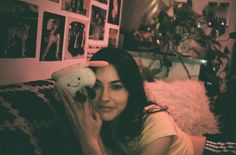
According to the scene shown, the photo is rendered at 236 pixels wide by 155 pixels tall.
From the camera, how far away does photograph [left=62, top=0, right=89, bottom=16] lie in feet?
4.02

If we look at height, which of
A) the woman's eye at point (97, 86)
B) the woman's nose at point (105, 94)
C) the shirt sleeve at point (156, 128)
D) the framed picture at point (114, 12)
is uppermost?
the framed picture at point (114, 12)

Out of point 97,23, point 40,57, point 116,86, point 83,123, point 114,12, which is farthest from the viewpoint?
point 114,12

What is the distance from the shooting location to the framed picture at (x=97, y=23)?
1532 millimetres

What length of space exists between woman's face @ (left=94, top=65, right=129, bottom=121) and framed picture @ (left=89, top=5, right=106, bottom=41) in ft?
1.98

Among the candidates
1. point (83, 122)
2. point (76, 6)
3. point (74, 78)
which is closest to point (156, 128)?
point (83, 122)

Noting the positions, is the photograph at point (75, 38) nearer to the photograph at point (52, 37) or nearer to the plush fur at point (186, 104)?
the photograph at point (52, 37)

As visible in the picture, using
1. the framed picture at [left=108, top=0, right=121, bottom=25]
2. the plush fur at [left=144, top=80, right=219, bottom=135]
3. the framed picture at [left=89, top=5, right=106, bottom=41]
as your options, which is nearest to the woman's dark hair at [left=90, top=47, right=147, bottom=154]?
the plush fur at [left=144, top=80, right=219, bottom=135]

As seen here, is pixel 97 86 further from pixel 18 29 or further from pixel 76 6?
pixel 76 6

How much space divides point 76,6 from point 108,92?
0.54m

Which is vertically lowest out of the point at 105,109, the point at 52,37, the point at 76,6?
the point at 105,109

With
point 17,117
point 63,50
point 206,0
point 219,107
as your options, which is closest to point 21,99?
point 17,117

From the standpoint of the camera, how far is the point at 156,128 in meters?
1.02

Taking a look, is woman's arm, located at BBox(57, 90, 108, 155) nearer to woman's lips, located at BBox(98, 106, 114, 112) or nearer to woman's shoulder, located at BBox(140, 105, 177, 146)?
woman's lips, located at BBox(98, 106, 114, 112)

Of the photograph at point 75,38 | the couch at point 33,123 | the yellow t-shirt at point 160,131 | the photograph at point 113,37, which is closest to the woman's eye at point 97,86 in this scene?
the couch at point 33,123
